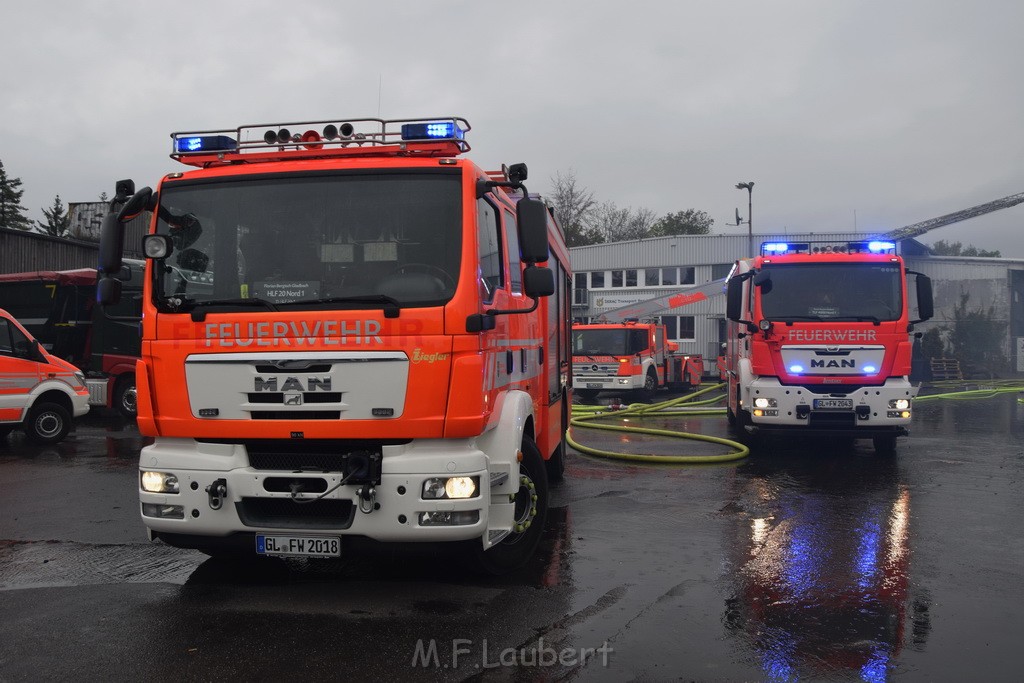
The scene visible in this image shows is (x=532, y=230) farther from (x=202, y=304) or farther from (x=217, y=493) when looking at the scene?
(x=217, y=493)

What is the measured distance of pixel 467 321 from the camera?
4.81 metres

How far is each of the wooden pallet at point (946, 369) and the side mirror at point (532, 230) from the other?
35377 millimetres

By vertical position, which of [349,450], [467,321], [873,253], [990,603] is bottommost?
[990,603]

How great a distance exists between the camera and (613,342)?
930 inches

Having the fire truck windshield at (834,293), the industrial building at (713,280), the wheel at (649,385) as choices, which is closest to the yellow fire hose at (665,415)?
the fire truck windshield at (834,293)

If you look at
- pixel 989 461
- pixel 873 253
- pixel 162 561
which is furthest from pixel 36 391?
pixel 989 461

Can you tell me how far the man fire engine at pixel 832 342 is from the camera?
435 inches

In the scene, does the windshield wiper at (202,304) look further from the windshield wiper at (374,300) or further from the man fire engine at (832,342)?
the man fire engine at (832,342)

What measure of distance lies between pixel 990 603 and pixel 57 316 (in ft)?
57.7

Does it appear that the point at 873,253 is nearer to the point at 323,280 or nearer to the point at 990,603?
the point at 990,603

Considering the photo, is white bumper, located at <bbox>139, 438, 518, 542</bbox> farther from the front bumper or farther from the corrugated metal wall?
the corrugated metal wall

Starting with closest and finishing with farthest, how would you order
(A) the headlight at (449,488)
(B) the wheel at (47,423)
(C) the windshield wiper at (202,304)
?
(A) the headlight at (449,488) → (C) the windshield wiper at (202,304) → (B) the wheel at (47,423)

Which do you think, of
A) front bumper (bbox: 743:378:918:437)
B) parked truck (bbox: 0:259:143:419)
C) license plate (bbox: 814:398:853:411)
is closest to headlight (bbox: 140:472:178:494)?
front bumper (bbox: 743:378:918:437)

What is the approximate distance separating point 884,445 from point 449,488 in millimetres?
9430
